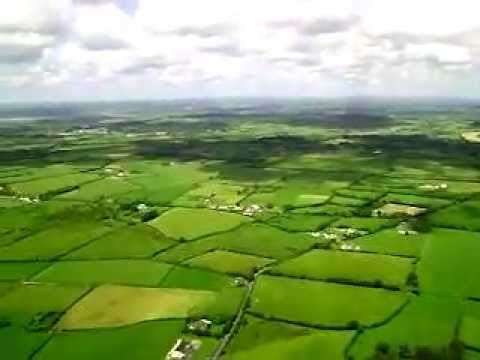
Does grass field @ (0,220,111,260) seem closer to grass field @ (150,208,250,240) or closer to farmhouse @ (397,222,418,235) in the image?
grass field @ (150,208,250,240)

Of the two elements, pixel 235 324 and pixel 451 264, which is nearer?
pixel 235 324

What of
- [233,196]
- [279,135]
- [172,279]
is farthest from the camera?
[279,135]

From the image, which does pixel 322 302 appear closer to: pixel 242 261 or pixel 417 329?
pixel 417 329

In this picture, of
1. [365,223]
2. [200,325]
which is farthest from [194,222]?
[200,325]

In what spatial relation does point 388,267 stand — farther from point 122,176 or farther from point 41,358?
point 122,176

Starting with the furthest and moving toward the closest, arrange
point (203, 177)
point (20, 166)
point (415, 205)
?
point (20, 166) → point (203, 177) → point (415, 205)

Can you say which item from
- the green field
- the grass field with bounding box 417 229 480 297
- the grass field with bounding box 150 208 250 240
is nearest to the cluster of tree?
the grass field with bounding box 417 229 480 297

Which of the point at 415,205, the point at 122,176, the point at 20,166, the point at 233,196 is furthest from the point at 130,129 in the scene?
the point at 415,205
